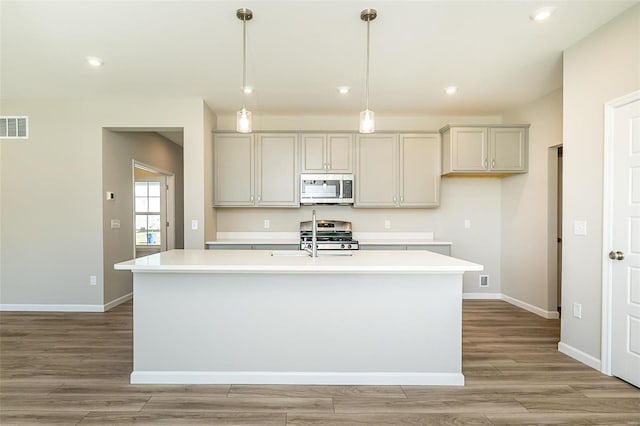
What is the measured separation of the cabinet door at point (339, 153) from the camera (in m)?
4.68

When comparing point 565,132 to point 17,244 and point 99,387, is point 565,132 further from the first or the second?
point 17,244

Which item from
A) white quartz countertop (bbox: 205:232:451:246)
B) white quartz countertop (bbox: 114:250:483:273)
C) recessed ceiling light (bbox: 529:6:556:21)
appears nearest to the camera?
white quartz countertop (bbox: 114:250:483:273)

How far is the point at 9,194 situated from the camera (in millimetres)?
4293

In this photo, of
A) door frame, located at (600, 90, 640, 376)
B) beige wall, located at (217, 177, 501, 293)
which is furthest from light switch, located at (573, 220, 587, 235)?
beige wall, located at (217, 177, 501, 293)

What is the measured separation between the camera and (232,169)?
183 inches

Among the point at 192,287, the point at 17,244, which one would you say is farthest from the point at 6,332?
the point at 192,287

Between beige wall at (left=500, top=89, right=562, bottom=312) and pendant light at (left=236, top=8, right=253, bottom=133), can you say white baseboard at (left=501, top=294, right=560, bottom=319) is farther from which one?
pendant light at (left=236, top=8, right=253, bottom=133)

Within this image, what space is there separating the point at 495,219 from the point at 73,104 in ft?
18.9

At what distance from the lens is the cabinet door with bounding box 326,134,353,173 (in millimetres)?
4680

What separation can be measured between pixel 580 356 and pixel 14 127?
642 centimetres

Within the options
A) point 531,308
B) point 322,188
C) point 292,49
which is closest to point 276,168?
point 322,188

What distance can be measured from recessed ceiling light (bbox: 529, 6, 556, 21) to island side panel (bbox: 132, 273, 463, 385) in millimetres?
1957

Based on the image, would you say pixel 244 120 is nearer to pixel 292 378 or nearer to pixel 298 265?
pixel 298 265

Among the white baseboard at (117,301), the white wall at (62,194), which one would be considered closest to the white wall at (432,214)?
the white wall at (62,194)
